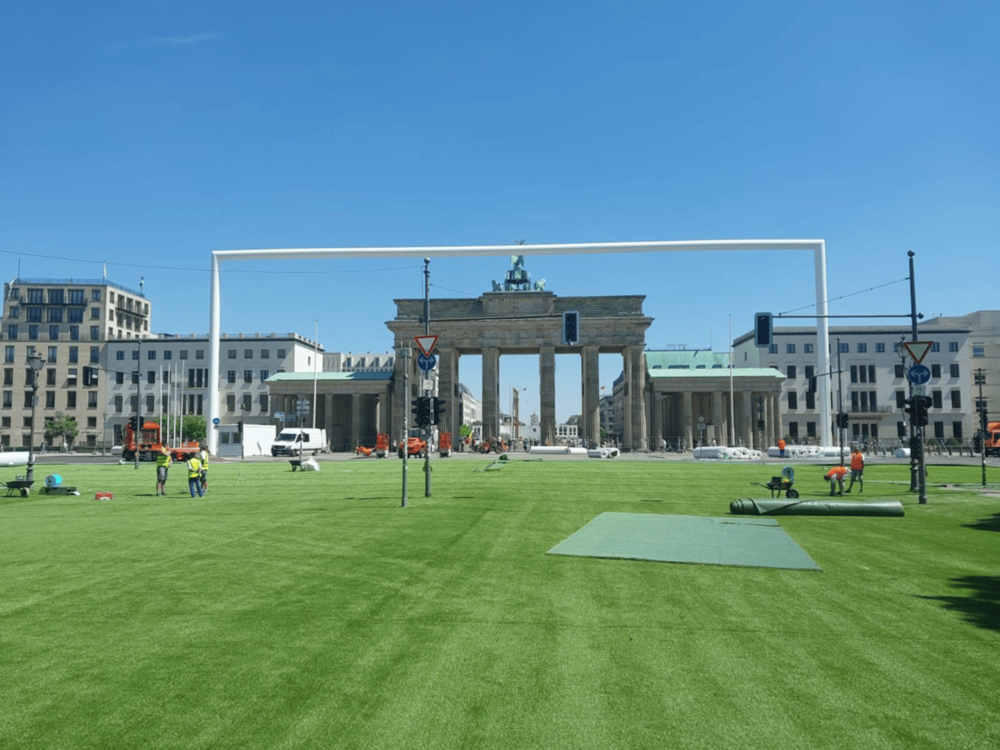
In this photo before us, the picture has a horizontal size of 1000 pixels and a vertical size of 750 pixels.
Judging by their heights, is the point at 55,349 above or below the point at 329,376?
above

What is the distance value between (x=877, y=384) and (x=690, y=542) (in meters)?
107

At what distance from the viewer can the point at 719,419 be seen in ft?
307

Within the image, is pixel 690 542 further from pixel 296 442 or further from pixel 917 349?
pixel 296 442

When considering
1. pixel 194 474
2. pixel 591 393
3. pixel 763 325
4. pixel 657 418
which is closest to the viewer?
pixel 194 474

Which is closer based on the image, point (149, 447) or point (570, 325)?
point (570, 325)

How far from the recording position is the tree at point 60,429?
336 feet

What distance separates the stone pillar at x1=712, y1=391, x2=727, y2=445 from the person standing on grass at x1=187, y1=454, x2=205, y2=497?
76840 millimetres

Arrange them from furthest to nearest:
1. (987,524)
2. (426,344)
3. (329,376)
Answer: (329,376) < (426,344) < (987,524)

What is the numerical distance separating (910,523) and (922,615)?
33.2 ft

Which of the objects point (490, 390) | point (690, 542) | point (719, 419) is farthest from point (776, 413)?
point (690, 542)

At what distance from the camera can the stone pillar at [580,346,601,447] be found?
8731 cm

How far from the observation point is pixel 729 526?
53.9 feet

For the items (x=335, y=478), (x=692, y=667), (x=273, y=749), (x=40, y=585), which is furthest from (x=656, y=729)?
(x=335, y=478)

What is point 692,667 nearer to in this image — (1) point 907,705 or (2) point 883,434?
(1) point 907,705
